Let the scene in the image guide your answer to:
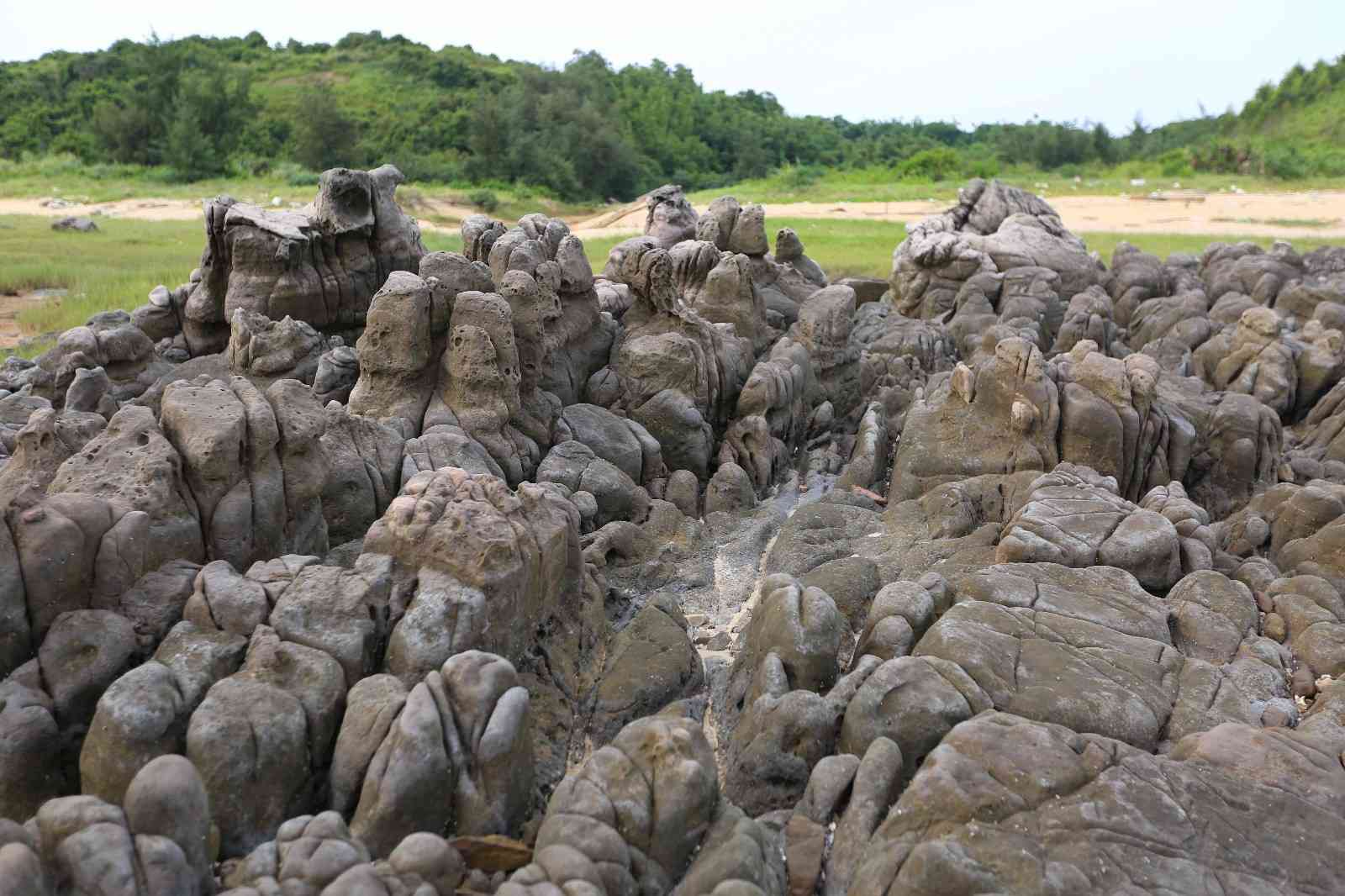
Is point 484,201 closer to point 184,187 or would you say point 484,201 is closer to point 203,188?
point 203,188

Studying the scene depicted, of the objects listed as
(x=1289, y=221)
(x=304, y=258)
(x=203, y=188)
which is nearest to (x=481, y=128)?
(x=203, y=188)

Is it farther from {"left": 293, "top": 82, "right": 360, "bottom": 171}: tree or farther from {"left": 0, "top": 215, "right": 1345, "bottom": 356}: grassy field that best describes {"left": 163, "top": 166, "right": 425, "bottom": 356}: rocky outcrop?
{"left": 293, "top": 82, "right": 360, "bottom": 171}: tree

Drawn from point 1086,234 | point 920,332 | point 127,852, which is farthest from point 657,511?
point 1086,234

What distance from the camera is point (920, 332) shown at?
18719 millimetres

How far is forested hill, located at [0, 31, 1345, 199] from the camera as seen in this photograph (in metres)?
55.4

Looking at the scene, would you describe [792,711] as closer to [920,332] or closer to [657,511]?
[657,511]

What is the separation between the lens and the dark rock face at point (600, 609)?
549cm

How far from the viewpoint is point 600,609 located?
911 cm

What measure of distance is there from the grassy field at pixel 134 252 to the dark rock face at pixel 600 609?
8077 mm

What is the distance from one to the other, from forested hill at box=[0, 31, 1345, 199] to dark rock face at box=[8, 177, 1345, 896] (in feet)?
132

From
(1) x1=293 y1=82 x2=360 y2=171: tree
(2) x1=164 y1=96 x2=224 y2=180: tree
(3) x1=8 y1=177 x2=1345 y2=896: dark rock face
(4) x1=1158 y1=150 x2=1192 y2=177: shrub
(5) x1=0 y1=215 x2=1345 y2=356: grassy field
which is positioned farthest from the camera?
(1) x1=293 y1=82 x2=360 y2=171: tree

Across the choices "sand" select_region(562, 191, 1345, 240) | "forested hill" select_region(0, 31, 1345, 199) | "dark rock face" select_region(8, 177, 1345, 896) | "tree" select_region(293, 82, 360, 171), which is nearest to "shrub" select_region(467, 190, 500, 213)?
"sand" select_region(562, 191, 1345, 240)

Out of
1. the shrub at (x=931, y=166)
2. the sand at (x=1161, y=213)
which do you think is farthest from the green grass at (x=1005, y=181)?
the sand at (x=1161, y=213)

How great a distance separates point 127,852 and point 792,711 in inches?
153
